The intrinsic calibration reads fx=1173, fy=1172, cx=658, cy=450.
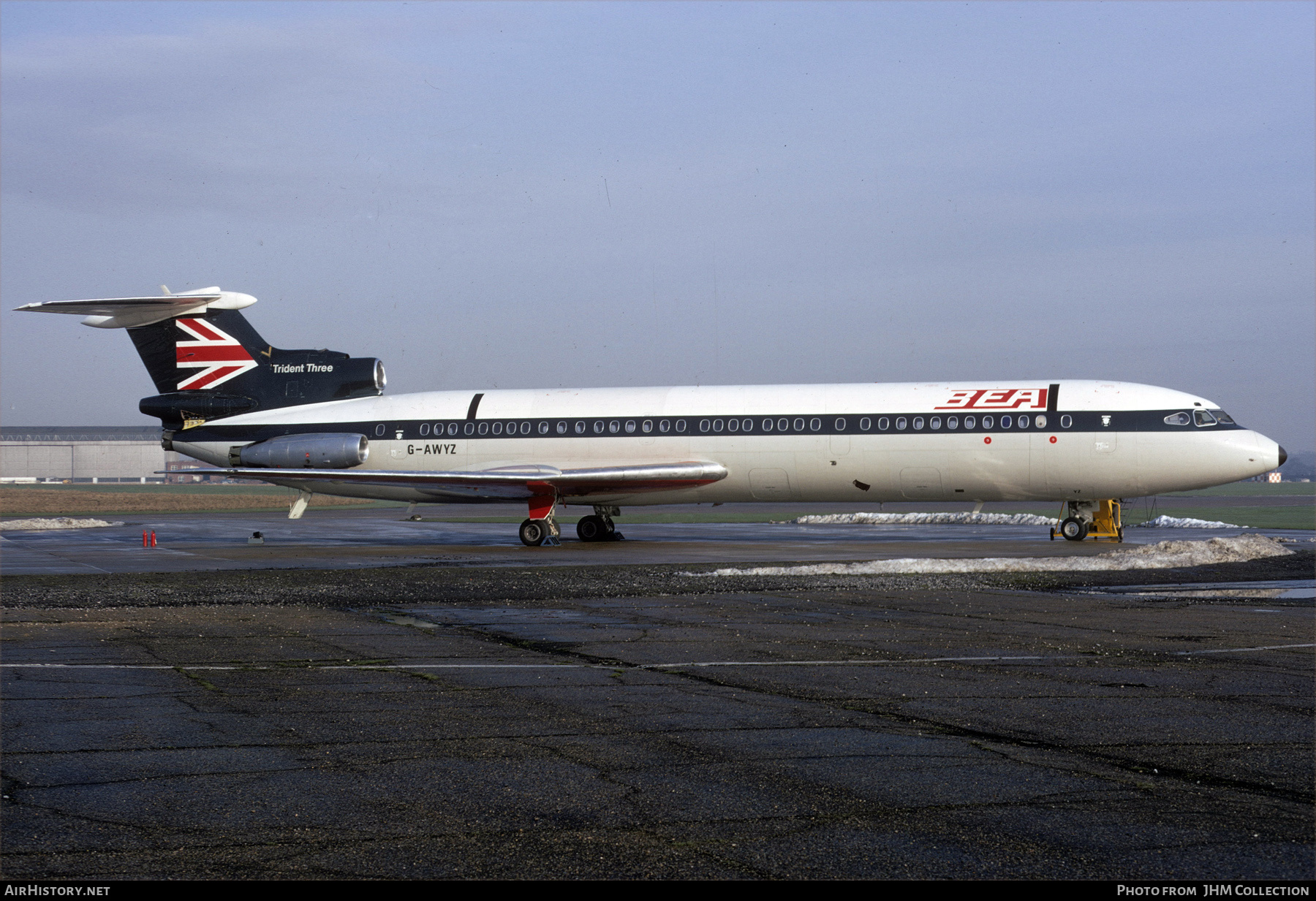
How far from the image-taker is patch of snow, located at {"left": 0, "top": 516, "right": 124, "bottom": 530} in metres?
42.4

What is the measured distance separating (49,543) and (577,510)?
33390 mm

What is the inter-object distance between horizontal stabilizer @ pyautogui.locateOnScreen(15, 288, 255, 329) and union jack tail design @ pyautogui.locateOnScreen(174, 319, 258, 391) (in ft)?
1.79

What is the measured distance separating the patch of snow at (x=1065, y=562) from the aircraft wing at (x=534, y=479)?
836 centimetres

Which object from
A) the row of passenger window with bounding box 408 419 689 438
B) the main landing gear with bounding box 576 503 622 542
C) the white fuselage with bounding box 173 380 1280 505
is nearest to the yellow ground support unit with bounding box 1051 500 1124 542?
the white fuselage with bounding box 173 380 1280 505

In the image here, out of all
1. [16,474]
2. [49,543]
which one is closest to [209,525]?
[49,543]

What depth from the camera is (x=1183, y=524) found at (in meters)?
38.1

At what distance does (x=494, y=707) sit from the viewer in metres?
8.20

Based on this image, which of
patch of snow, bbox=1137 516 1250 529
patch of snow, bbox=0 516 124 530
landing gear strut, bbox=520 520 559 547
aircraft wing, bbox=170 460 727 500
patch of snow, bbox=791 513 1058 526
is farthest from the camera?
patch of snow, bbox=0 516 124 530

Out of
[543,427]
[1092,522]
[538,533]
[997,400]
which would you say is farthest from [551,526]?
[1092,522]

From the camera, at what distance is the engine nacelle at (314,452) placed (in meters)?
31.0

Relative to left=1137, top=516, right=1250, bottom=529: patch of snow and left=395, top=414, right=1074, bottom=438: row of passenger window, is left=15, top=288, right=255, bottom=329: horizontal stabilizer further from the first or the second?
left=1137, top=516, right=1250, bottom=529: patch of snow

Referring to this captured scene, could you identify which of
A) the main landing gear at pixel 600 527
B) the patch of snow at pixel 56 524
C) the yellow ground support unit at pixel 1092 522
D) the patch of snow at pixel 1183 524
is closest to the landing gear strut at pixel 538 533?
the main landing gear at pixel 600 527

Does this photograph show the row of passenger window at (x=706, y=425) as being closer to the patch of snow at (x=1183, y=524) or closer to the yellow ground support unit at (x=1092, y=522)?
the yellow ground support unit at (x=1092, y=522)

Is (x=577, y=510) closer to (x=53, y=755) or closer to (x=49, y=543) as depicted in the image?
(x=49, y=543)
